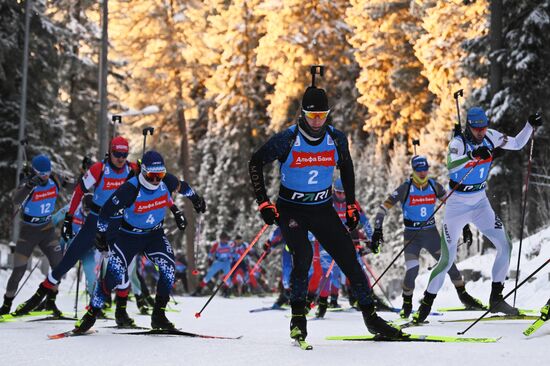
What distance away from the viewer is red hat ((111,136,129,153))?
34.3 ft

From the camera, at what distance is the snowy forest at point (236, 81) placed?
25078 millimetres

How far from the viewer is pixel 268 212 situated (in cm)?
731

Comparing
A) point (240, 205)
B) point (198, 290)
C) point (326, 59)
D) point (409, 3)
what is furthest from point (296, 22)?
point (198, 290)

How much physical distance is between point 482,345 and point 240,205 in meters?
37.7

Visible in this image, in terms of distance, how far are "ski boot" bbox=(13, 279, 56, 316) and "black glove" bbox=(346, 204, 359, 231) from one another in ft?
15.4

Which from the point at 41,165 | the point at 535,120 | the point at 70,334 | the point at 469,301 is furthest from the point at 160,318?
the point at 469,301

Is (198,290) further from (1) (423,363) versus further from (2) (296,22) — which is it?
(1) (423,363)

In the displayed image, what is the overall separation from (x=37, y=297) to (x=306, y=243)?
A: 459 cm

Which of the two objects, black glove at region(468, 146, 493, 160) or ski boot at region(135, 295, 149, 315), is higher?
black glove at region(468, 146, 493, 160)

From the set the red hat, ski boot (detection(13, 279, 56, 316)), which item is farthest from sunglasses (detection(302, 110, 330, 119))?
ski boot (detection(13, 279, 56, 316))

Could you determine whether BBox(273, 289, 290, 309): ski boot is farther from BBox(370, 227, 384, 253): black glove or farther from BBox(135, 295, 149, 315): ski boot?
BBox(370, 227, 384, 253): black glove

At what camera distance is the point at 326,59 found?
4056cm

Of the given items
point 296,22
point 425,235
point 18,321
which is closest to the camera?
point 18,321

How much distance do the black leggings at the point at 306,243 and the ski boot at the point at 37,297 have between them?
423 cm
